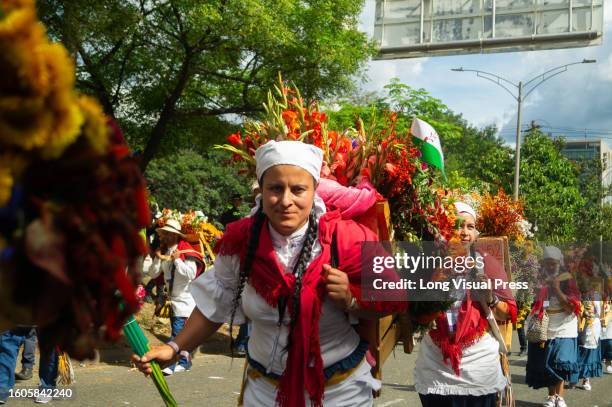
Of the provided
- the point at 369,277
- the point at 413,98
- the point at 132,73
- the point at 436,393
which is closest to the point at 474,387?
the point at 436,393

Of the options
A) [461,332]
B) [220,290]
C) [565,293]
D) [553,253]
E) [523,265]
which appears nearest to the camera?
[220,290]

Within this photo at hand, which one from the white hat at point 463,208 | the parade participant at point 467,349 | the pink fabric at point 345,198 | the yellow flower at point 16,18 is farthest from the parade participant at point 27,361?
the yellow flower at point 16,18

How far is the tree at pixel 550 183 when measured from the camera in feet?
120

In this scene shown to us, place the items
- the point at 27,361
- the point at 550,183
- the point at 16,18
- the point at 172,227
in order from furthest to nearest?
the point at 550,183 → the point at 172,227 → the point at 27,361 → the point at 16,18

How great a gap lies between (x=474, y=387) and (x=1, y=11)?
4.86 meters

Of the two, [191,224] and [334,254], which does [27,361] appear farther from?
[334,254]

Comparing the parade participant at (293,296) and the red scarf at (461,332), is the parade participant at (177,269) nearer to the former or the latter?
the red scarf at (461,332)

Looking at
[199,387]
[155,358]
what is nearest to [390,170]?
[155,358]

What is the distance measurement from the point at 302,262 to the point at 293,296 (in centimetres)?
18

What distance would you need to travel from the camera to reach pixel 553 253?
8938 millimetres

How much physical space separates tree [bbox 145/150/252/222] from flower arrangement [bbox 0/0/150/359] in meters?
27.3

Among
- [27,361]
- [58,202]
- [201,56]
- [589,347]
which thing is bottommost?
[27,361]

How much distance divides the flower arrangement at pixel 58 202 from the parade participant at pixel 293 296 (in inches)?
80.7

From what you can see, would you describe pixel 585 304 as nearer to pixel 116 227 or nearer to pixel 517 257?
pixel 517 257
